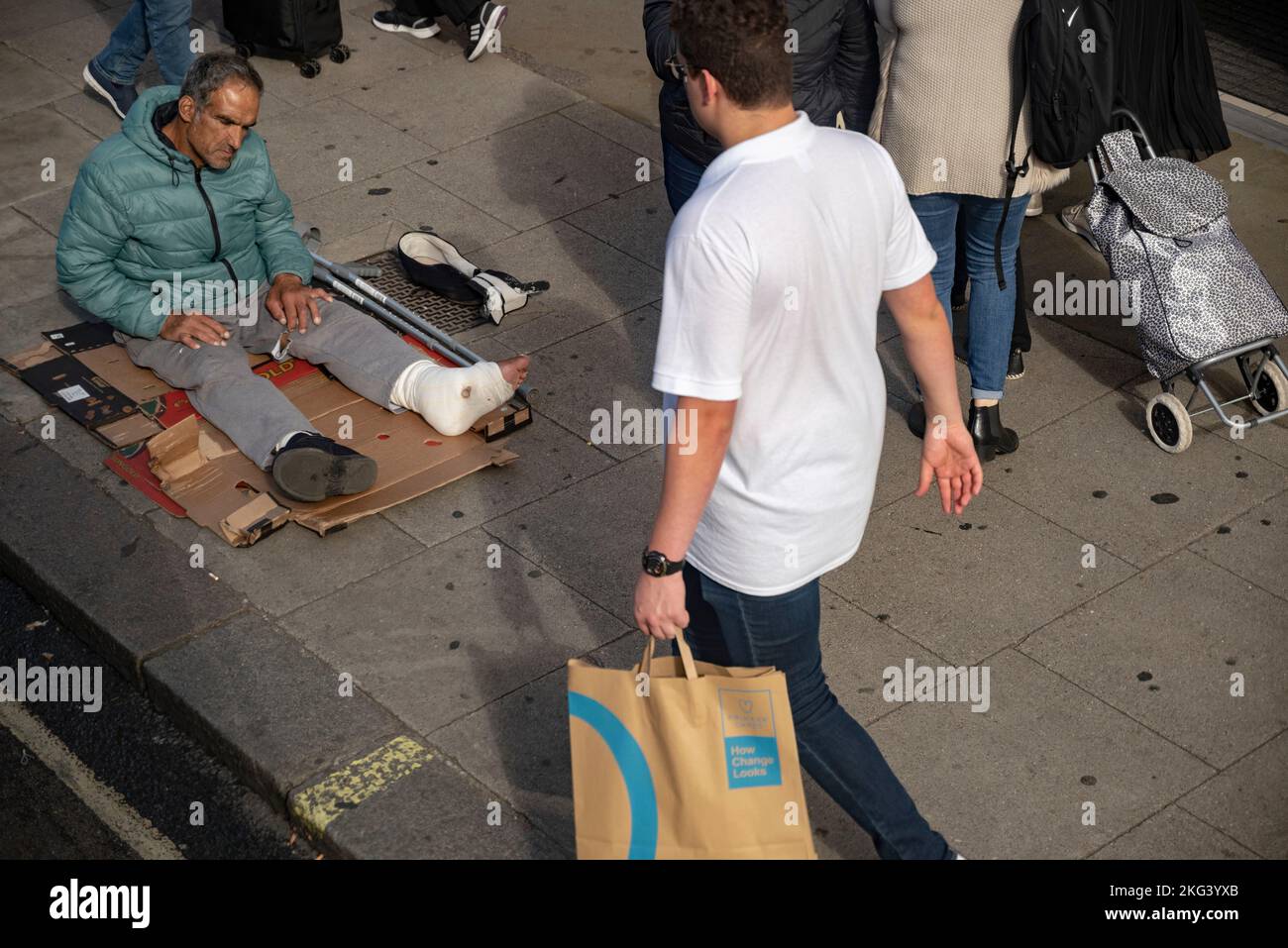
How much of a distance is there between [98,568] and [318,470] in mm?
772

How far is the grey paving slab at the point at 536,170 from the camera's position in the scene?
750cm

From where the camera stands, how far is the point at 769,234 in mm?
3023

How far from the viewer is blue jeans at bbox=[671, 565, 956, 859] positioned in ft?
11.4

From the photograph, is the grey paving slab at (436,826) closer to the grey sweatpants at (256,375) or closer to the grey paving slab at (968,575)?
the grey paving slab at (968,575)

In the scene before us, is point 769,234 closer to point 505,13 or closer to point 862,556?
point 862,556

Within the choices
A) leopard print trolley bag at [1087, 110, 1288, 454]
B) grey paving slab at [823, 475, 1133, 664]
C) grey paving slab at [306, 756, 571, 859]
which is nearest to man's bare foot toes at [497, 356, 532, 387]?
grey paving slab at [823, 475, 1133, 664]

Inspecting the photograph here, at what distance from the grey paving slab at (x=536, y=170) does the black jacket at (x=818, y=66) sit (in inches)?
78.9

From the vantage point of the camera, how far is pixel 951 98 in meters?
5.19

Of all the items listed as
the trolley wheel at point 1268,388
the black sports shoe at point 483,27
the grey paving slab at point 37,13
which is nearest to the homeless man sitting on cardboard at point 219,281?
the trolley wheel at point 1268,388

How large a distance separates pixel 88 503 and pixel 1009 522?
123 inches

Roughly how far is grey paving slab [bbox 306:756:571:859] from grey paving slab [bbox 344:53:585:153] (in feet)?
14.4

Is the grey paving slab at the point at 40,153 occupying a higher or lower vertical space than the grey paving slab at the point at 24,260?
lower

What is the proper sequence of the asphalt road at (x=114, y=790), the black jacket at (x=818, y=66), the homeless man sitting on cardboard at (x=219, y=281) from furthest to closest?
the homeless man sitting on cardboard at (x=219, y=281), the black jacket at (x=818, y=66), the asphalt road at (x=114, y=790)

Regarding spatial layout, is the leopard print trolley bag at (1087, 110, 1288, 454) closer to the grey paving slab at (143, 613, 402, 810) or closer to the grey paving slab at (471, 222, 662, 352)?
the grey paving slab at (471, 222, 662, 352)
